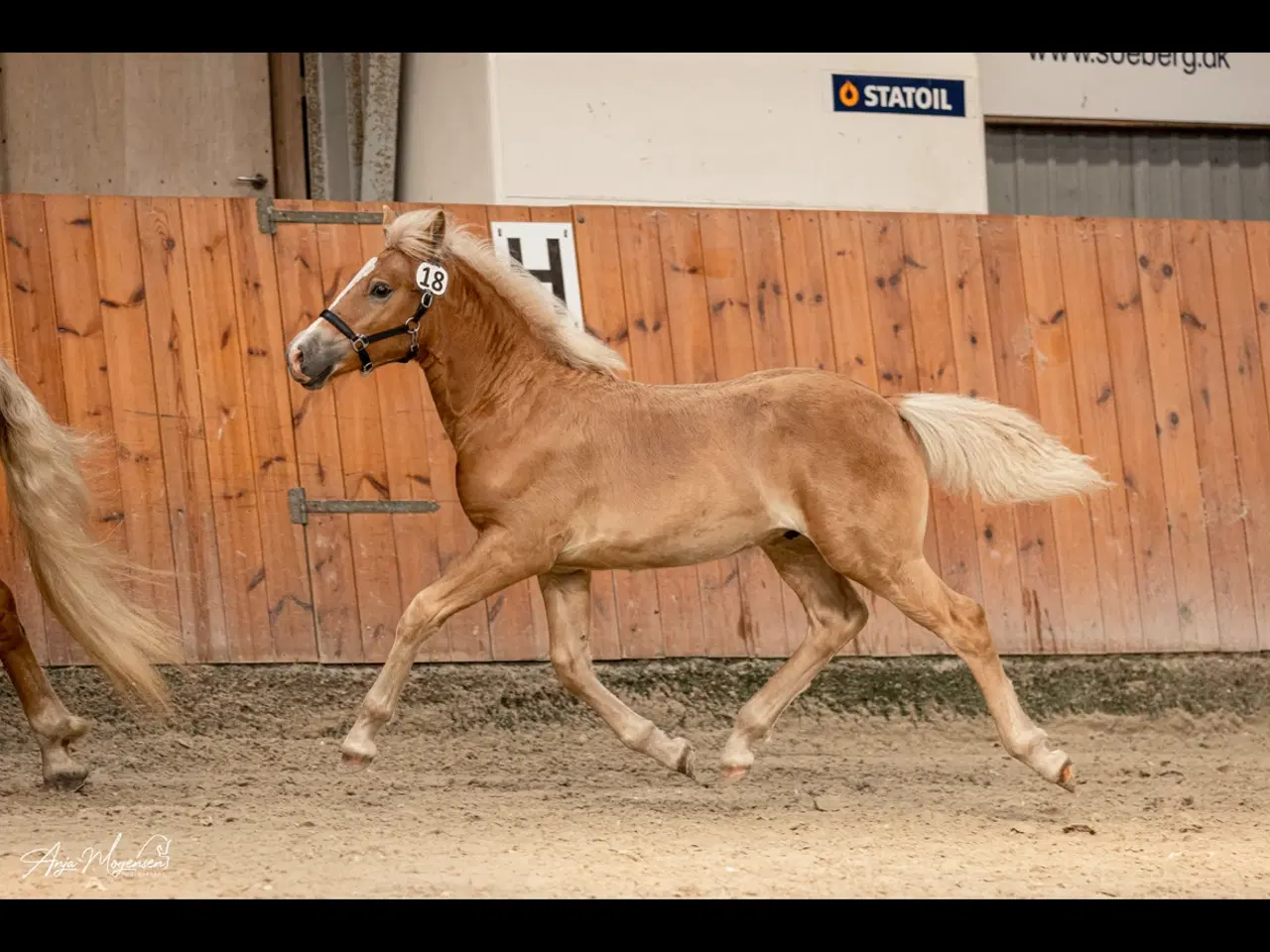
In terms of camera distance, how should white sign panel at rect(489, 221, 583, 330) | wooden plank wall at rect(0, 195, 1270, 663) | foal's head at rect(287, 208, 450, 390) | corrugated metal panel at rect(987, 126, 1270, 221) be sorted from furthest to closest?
1. corrugated metal panel at rect(987, 126, 1270, 221)
2. white sign panel at rect(489, 221, 583, 330)
3. wooden plank wall at rect(0, 195, 1270, 663)
4. foal's head at rect(287, 208, 450, 390)

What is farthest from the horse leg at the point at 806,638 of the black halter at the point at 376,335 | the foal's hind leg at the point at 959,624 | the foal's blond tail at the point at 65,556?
the foal's blond tail at the point at 65,556

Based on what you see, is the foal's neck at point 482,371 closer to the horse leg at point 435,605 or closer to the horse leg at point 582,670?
the horse leg at point 435,605

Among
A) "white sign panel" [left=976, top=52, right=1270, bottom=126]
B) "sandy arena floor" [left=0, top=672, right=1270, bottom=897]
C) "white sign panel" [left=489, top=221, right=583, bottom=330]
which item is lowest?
"sandy arena floor" [left=0, top=672, right=1270, bottom=897]

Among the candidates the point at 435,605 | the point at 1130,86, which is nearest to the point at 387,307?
the point at 435,605

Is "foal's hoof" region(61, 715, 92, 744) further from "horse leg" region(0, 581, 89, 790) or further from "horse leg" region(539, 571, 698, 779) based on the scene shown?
"horse leg" region(539, 571, 698, 779)

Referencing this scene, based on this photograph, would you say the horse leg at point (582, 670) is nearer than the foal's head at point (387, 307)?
No

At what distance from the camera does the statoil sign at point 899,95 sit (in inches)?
356

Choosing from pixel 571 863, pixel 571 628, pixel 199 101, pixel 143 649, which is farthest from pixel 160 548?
pixel 199 101

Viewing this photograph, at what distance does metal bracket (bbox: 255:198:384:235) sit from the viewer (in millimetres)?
7195

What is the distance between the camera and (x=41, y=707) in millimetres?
5633

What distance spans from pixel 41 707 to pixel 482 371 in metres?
1.89

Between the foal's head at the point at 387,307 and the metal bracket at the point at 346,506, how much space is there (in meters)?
1.60

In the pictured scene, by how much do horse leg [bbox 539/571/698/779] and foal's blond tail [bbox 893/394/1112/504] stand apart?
4.40 feet

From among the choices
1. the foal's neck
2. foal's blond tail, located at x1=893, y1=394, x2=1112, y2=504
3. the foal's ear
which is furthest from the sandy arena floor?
the foal's ear
